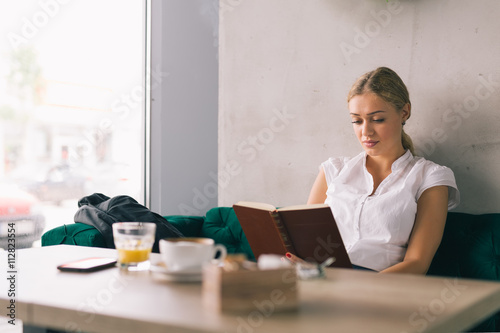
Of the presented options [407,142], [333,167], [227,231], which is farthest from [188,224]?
[407,142]

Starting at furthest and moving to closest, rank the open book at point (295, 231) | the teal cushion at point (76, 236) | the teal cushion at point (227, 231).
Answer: the teal cushion at point (227, 231) → the teal cushion at point (76, 236) → the open book at point (295, 231)

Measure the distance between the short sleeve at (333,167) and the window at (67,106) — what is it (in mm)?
1661

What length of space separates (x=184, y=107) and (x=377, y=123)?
6.21 ft

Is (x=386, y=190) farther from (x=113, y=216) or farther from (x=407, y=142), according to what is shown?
(x=113, y=216)

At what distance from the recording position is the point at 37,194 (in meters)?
2.90

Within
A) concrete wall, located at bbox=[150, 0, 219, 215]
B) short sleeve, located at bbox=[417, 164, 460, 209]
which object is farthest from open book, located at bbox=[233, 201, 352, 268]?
concrete wall, located at bbox=[150, 0, 219, 215]

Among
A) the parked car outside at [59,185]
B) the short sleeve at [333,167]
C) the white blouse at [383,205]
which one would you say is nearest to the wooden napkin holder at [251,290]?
the white blouse at [383,205]

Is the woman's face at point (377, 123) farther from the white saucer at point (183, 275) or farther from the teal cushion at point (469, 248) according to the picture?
the white saucer at point (183, 275)

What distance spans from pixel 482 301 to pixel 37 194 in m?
2.56

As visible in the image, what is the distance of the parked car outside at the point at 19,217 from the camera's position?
276 cm

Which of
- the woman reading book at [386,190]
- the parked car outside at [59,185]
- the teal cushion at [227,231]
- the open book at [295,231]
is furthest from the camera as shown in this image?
the parked car outside at [59,185]

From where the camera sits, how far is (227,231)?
2.32 meters

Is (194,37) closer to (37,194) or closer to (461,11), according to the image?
(37,194)

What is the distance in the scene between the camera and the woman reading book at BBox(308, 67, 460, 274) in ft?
5.64
